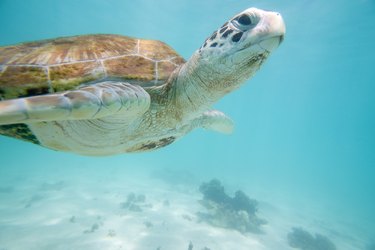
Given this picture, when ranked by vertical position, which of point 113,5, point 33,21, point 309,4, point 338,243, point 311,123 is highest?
point 311,123

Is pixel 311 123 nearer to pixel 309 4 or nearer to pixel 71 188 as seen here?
pixel 309 4

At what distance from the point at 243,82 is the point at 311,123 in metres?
161

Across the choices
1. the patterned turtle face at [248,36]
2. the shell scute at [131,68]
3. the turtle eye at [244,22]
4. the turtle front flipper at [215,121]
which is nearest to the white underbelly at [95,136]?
the shell scute at [131,68]

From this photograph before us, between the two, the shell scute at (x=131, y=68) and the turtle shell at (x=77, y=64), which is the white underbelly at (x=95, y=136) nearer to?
the turtle shell at (x=77, y=64)

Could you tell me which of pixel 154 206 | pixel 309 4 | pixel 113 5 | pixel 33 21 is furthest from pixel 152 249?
pixel 33 21

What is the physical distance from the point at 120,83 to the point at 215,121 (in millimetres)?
2922

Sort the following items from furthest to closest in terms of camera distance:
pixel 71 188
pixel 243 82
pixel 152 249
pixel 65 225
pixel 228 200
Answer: pixel 71 188
pixel 228 200
pixel 65 225
pixel 152 249
pixel 243 82

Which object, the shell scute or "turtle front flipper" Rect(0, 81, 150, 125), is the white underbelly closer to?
the shell scute

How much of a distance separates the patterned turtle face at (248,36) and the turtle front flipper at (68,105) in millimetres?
1046

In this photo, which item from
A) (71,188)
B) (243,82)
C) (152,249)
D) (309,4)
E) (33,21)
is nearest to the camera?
(243,82)

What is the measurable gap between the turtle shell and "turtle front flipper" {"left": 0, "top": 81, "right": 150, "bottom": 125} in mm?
749

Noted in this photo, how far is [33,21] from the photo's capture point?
4681 cm

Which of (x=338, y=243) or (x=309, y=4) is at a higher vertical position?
(x=309, y=4)

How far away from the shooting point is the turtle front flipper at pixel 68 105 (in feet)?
5.54
